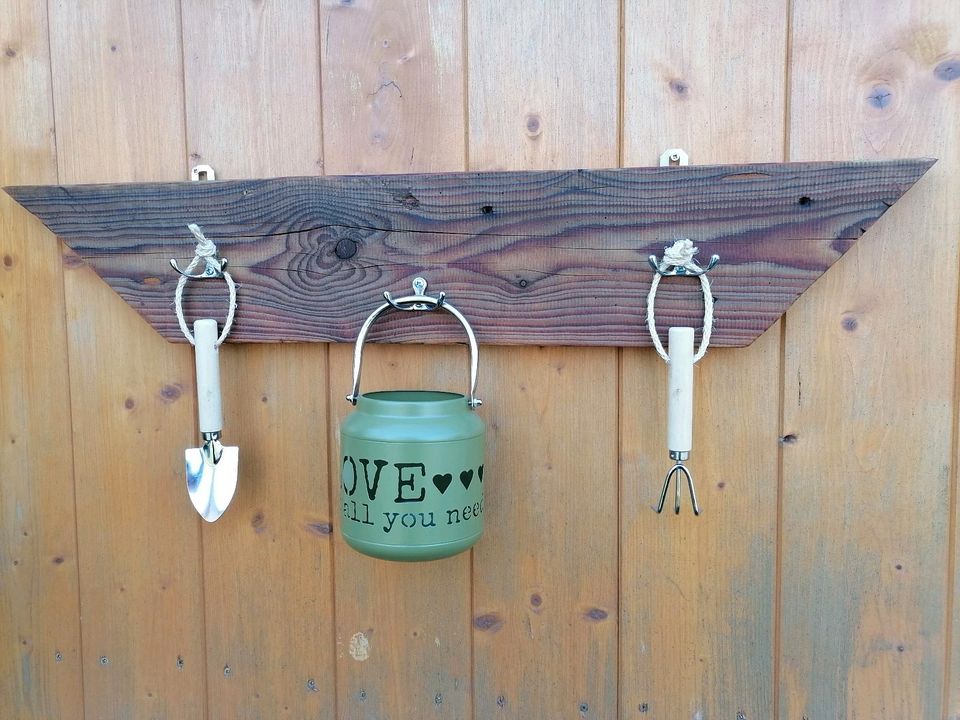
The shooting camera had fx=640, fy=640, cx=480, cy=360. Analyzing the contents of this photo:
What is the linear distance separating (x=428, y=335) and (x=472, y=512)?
170mm

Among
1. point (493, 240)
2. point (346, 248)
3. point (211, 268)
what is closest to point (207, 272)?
point (211, 268)

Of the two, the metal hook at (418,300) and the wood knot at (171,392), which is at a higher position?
the metal hook at (418,300)

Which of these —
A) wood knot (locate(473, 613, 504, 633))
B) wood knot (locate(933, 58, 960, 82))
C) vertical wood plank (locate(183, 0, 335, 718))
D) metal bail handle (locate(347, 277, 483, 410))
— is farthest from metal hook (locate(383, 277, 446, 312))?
wood knot (locate(933, 58, 960, 82))

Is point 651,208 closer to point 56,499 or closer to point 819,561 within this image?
point 819,561

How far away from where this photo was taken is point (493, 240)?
1.90 feet

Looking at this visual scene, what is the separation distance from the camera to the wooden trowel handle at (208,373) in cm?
59

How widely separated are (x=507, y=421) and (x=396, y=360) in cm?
12

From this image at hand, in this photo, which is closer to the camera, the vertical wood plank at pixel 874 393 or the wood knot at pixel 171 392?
the vertical wood plank at pixel 874 393

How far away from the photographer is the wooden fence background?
568 mm

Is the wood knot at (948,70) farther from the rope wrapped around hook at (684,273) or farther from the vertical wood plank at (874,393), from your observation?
A: the rope wrapped around hook at (684,273)

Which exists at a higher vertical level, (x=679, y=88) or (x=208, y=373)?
(x=679, y=88)

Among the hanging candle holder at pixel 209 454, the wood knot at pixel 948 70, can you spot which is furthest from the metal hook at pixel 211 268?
the wood knot at pixel 948 70

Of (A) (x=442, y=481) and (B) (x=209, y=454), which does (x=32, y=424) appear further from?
(A) (x=442, y=481)

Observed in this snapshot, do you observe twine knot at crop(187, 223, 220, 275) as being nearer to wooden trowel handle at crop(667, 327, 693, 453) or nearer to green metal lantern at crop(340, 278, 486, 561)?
green metal lantern at crop(340, 278, 486, 561)
